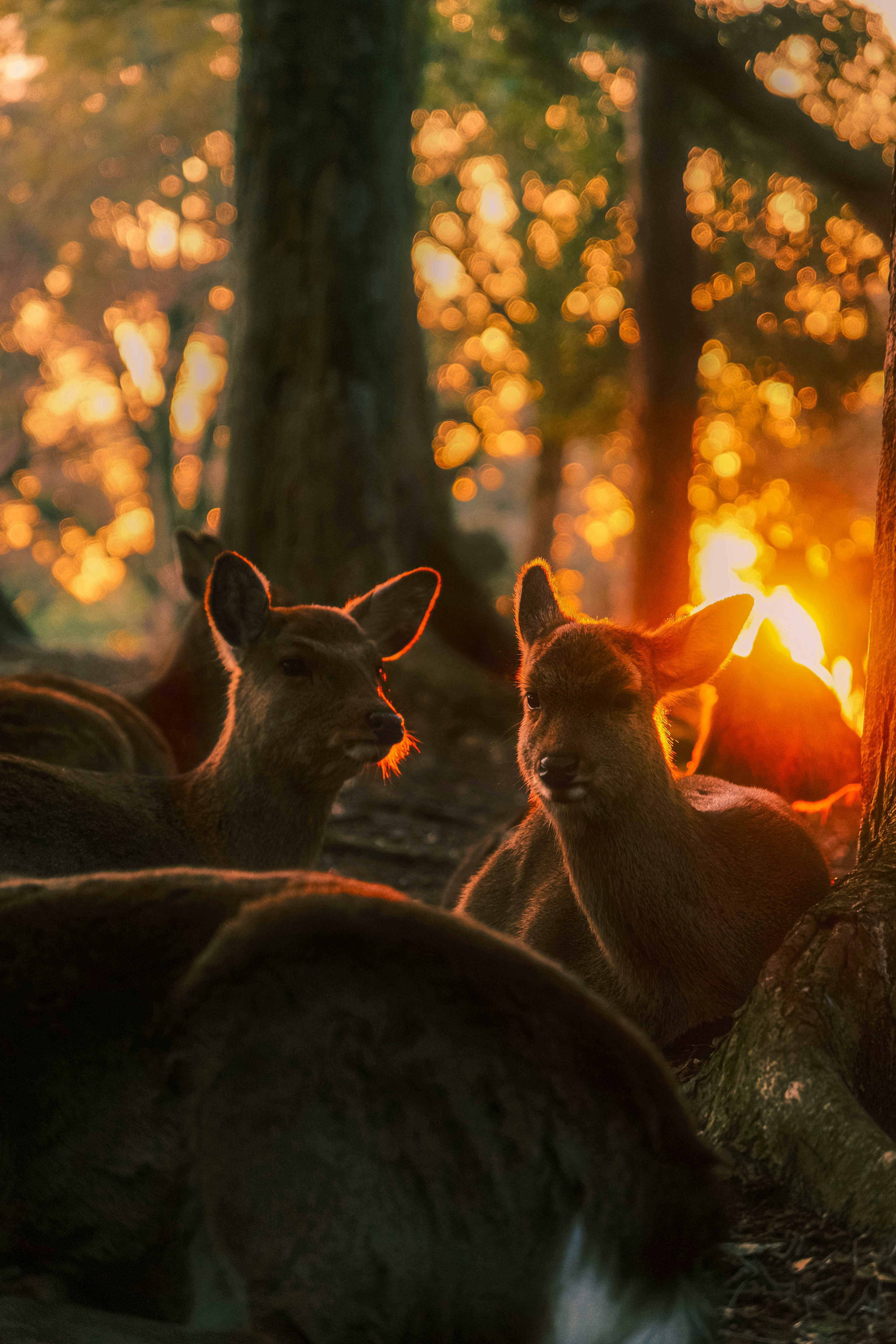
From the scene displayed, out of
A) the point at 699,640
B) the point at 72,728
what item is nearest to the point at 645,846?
the point at 699,640

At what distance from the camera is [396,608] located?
7.17 metres

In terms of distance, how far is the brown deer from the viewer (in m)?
Result: 4.60

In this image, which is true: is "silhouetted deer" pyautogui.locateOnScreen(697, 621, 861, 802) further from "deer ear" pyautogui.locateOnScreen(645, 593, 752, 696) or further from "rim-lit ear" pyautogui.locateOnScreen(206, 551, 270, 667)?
"rim-lit ear" pyautogui.locateOnScreen(206, 551, 270, 667)

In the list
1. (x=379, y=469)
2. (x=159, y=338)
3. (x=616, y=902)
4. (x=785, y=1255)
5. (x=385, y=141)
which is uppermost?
(x=159, y=338)

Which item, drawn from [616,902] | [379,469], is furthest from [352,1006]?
[379,469]

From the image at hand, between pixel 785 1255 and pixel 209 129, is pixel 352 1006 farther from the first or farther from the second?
pixel 209 129

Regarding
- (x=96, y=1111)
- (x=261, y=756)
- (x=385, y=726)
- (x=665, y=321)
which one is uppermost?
(x=665, y=321)

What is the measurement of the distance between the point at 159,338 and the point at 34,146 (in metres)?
6.25

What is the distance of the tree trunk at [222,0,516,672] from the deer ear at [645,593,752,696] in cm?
651

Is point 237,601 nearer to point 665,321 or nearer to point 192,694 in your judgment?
point 192,694

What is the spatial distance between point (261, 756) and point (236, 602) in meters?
0.82

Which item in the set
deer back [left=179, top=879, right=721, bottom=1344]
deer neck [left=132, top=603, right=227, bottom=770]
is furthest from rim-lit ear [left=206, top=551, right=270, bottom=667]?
deer back [left=179, top=879, right=721, bottom=1344]

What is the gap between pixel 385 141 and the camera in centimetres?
1214

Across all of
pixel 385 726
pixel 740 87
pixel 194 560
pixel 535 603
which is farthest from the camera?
pixel 740 87
